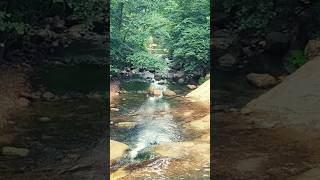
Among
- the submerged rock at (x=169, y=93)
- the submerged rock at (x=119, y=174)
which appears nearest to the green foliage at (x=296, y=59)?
the submerged rock at (x=169, y=93)

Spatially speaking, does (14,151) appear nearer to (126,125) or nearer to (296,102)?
(126,125)

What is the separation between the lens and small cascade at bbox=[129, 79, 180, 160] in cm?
764

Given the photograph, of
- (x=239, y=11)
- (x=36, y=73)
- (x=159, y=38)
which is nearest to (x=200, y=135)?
(x=36, y=73)

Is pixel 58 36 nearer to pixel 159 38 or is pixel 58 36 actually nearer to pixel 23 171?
pixel 159 38

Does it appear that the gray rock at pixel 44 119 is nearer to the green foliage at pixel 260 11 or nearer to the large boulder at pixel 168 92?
the large boulder at pixel 168 92

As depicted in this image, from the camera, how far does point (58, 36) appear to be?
12.8m

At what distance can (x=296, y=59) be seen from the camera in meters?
10.2

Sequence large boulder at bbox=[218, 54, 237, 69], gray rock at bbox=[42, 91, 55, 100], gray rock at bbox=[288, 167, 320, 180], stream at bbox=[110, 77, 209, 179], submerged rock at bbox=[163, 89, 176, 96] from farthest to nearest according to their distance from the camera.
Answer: large boulder at bbox=[218, 54, 237, 69]
submerged rock at bbox=[163, 89, 176, 96]
gray rock at bbox=[42, 91, 55, 100]
stream at bbox=[110, 77, 209, 179]
gray rock at bbox=[288, 167, 320, 180]

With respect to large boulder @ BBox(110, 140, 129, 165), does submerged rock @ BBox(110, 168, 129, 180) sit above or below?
below

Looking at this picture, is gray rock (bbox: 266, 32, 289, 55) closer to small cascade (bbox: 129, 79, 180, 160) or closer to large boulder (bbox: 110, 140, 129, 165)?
small cascade (bbox: 129, 79, 180, 160)

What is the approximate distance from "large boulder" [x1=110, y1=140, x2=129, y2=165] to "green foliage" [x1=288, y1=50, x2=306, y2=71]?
4.41 m

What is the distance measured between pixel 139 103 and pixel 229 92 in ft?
6.35

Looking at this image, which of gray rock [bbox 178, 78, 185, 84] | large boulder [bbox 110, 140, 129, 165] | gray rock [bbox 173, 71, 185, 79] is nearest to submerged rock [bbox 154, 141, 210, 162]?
large boulder [bbox 110, 140, 129, 165]

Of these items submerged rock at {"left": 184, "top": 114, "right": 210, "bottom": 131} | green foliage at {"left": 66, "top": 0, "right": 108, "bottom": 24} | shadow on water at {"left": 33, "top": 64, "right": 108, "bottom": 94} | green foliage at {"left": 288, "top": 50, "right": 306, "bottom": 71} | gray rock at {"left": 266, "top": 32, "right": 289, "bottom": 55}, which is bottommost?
submerged rock at {"left": 184, "top": 114, "right": 210, "bottom": 131}
